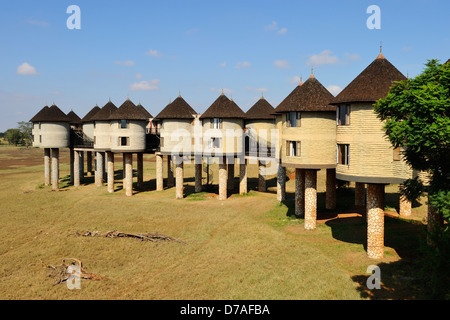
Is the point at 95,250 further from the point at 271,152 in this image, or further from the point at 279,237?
the point at 271,152

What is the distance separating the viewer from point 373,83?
23500mm

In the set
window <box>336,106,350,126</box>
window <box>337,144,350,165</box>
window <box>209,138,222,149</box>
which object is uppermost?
window <box>336,106,350,126</box>

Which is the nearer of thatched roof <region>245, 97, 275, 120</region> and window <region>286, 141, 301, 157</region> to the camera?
window <region>286, 141, 301, 157</region>

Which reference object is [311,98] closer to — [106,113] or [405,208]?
[405,208]

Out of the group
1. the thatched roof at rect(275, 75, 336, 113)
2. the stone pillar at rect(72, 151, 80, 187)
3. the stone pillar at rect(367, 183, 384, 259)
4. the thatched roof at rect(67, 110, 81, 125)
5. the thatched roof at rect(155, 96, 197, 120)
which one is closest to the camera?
the stone pillar at rect(367, 183, 384, 259)

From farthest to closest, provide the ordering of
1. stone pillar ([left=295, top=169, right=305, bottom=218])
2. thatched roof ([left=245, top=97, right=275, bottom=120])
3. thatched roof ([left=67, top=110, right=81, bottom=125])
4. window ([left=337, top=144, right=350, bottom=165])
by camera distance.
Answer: thatched roof ([left=67, top=110, right=81, bottom=125]), thatched roof ([left=245, top=97, right=275, bottom=120]), stone pillar ([left=295, top=169, right=305, bottom=218]), window ([left=337, top=144, right=350, bottom=165])

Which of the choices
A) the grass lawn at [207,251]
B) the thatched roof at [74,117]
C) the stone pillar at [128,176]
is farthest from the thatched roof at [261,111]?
the thatched roof at [74,117]

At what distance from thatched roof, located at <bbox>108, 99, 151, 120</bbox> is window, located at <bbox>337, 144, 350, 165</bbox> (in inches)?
1249

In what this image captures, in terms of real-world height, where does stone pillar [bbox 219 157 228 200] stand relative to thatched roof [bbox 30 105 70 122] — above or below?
below

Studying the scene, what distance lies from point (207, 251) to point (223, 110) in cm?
2295

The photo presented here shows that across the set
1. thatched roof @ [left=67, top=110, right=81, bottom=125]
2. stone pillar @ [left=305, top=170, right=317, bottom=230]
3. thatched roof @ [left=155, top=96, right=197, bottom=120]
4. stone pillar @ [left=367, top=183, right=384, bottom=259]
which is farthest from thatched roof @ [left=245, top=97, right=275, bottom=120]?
thatched roof @ [left=67, top=110, right=81, bottom=125]

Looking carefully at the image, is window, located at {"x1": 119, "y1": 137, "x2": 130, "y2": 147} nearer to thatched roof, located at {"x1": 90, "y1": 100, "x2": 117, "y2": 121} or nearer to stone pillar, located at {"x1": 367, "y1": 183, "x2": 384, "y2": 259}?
thatched roof, located at {"x1": 90, "y1": 100, "x2": 117, "y2": 121}

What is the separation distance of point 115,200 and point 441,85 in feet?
129

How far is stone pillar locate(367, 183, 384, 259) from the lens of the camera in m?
22.3
